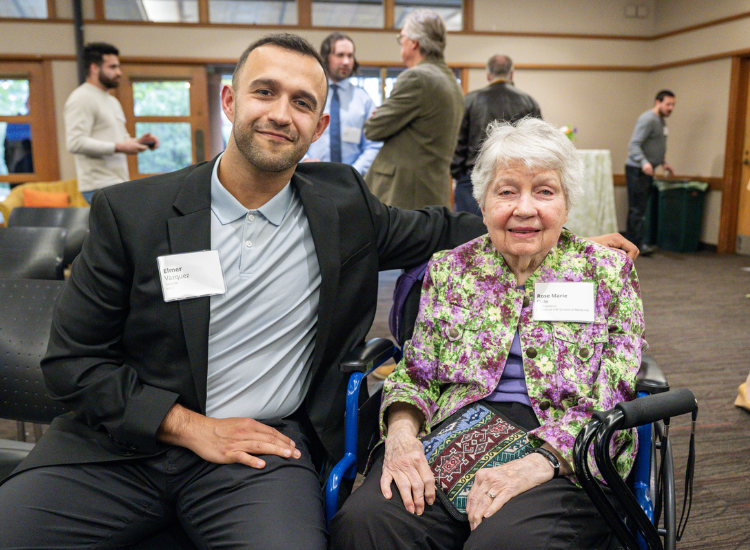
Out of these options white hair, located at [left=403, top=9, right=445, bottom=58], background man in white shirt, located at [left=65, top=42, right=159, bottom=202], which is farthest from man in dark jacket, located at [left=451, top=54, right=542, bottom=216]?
background man in white shirt, located at [left=65, top=42, right=159, bottom=202]

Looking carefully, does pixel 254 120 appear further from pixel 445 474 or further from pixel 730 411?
pixel 730 411

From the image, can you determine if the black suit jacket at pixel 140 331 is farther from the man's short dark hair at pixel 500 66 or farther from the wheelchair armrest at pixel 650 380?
the man's short dark hair at pixel 500 66

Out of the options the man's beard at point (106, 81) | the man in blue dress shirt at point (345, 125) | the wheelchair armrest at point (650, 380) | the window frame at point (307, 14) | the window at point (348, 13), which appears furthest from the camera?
the window at point (348, 13)

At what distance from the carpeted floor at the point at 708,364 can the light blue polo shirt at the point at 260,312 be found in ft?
4.54

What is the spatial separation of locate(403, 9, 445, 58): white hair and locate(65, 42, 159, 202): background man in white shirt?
1770mm

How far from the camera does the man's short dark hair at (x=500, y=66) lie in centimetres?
372

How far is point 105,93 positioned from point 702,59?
7230mm

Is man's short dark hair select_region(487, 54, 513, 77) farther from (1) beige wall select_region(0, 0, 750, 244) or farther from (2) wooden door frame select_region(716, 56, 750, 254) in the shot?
(2) wooden door frame select_region(716, 56, 750, 254)

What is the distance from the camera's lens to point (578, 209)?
24.1 ft

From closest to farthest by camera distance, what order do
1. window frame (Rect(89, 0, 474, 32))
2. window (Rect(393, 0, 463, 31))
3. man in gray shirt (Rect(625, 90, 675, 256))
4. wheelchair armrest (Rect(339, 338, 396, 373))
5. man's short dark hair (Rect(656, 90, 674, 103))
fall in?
wheelchair armrest (Rect(339, 338, 396, 373))
man's short dark hair (Rect(656, 90, 674, 103))
man in gray shirt (Rect(625, 90, 675, 256))
window frame (Rect(89, 0, 474, 32))
window (Rect(393, 0, 463, 31))

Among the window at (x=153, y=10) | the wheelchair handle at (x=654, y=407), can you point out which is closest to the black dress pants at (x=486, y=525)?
the wheelchair handle at (x=654, y=407)

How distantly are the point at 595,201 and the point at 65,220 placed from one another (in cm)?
616

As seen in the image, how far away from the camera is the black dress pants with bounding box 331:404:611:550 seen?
3.61 ft

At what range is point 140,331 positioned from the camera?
1.30 metres
